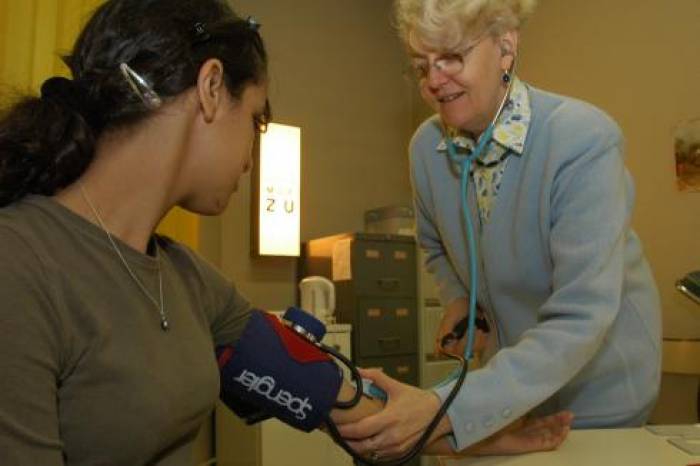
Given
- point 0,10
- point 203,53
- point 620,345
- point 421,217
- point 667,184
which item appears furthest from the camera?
point 667,184

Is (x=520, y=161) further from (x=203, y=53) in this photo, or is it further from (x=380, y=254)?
(x=380, y=254)

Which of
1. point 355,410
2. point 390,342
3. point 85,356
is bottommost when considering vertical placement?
point 390,342

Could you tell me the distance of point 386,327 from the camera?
2711 millimetres

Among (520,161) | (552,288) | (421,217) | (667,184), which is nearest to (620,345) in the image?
(552,288)

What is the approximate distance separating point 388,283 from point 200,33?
2.09 m

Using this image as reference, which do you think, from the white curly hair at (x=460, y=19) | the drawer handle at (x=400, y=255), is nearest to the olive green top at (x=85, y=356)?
the white curly hair at (x=460, y=19)

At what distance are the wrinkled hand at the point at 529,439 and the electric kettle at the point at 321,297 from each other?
5.75 feet

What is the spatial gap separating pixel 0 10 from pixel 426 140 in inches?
51.4

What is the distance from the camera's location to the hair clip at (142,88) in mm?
678

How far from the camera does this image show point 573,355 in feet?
2.65

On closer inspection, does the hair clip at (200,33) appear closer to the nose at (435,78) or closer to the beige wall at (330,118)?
the nose at (435,78)

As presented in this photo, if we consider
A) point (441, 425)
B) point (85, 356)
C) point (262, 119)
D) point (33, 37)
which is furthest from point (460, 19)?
point (33, 37)

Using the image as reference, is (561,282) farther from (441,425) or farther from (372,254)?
(372,254)

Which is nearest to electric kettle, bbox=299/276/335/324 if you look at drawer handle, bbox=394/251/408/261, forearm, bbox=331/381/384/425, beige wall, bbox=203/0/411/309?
drawer handle, bbox=394/251/408/261
